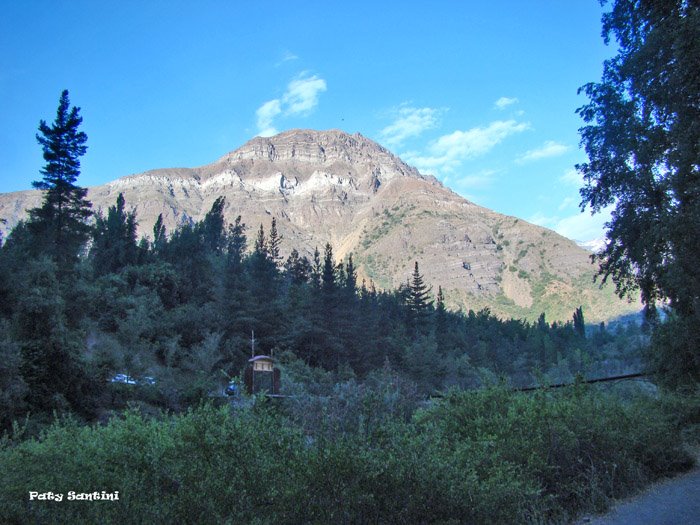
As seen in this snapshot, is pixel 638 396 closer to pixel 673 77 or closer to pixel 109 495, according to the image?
pixel 673 77

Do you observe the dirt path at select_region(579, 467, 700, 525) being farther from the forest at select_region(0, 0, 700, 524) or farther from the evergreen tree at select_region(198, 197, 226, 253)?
the evergreen tree at select_region(198, 197, 226, 253)

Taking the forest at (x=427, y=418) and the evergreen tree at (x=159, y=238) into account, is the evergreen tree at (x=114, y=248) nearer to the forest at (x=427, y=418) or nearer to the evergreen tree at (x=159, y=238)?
the evergreen tree at (x=159, y=238)

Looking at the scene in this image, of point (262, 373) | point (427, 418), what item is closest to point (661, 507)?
point (427, 418)

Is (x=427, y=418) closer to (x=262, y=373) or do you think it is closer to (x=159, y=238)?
(x=262, y=373)

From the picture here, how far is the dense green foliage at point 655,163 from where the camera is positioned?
11086mm

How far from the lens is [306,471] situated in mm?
6172

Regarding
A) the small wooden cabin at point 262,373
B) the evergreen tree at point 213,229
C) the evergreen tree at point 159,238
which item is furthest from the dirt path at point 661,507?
the evergreen tree at point 213,229

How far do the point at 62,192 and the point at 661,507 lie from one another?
133ft

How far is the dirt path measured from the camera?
24.1 ft

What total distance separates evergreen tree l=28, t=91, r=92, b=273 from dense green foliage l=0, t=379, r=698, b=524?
34451mm

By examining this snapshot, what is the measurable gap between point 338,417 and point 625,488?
205 inches

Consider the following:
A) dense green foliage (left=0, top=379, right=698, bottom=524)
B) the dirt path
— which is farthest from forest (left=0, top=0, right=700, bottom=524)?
the dirt path

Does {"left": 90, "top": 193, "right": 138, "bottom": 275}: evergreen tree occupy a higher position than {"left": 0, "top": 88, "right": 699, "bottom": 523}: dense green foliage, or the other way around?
{"left": 90, "top": 193, "right": 138, "bottom": 275}: evergreen tree

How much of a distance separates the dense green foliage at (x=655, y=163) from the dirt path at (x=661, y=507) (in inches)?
182
